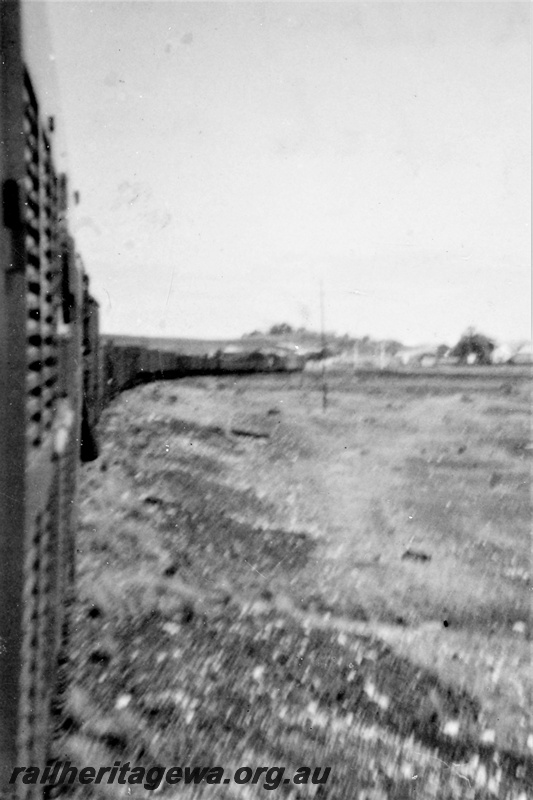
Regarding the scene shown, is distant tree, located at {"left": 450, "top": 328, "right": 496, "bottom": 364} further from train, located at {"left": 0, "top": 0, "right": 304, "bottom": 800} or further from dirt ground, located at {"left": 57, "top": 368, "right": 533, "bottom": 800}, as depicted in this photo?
train, located at {"left": 0, "top": 0, "right": 304, "bottom": 800}

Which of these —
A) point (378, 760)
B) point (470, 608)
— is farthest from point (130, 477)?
point (378, 760)

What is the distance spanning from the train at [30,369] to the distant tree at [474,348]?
335 inches

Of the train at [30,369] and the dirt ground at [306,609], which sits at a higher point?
the train at [30,369]

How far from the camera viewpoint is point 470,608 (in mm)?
3479

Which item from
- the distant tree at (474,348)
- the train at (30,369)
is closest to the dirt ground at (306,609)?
the train at (30,369)

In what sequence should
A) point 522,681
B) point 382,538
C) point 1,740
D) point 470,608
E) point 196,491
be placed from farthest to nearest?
point 196,491, point 382,538, point 470,608, point 522,681, point 1,740

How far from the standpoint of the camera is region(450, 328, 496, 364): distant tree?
32.0 ft

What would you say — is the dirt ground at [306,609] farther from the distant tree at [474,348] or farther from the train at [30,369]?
the distant tree at [474,348]

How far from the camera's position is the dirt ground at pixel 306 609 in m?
2.40

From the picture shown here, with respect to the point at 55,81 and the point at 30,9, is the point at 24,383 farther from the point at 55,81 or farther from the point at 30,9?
the point at 55,81

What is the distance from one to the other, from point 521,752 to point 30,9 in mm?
3031

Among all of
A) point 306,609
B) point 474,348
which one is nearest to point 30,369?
point 306,609

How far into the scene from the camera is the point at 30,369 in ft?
4.59

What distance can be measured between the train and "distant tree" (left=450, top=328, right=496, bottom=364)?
335 inches
